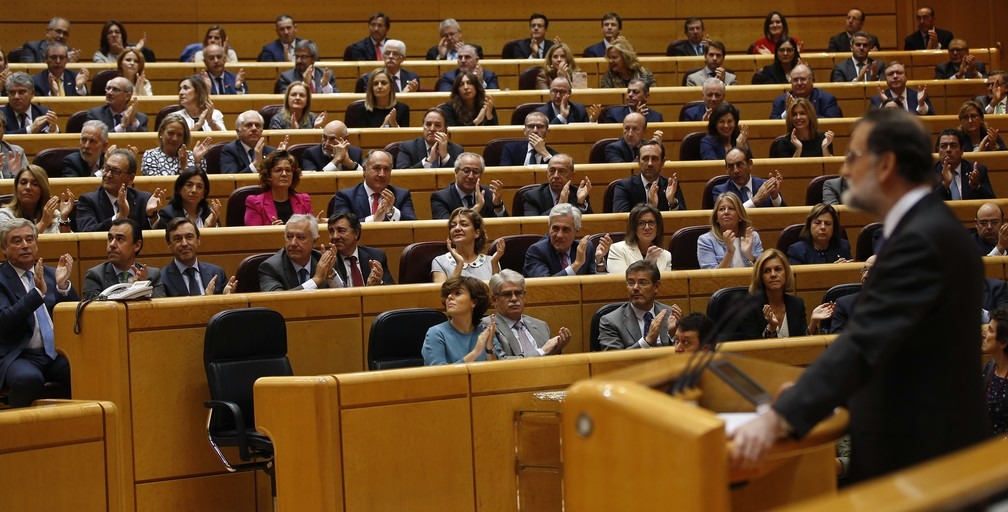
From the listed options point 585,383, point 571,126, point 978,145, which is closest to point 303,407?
point 585,383

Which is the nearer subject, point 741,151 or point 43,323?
point 43,323

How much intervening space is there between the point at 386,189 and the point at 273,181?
1.70 feet

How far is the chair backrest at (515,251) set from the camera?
507cm

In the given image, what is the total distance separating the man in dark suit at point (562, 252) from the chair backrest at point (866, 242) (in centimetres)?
116

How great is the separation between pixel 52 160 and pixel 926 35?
6.61 metres

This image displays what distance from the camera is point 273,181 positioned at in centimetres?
520

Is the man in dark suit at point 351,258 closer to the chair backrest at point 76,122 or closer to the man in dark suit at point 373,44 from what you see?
the chair backrest at point 76,122

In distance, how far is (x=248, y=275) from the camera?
4586 mm

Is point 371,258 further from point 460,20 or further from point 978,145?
point 460,20

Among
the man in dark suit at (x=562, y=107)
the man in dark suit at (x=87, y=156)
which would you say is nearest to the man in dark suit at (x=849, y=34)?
the man in dark suit at (x=562, y=107)

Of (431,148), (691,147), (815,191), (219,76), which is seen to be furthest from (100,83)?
(815,191)

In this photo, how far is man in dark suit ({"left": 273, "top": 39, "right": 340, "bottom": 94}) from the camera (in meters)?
7.51

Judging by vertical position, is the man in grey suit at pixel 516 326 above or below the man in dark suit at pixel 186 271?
below

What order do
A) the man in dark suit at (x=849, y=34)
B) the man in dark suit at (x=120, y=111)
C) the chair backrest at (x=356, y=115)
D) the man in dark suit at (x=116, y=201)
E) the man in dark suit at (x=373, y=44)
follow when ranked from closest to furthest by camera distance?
1. the man in dark suit at (x=116, y=201)
2. the man in dark suit at (x=120, y=111)
3. the chair backrest at (x=356, y=115)
4. the man in dark suit at (x=373, y=44)
5. the man in dark suit at (x=849, y=34)
